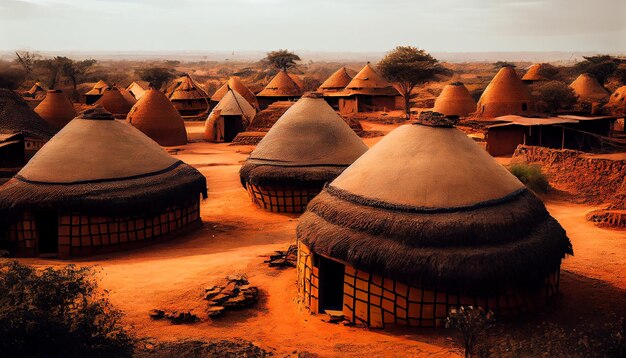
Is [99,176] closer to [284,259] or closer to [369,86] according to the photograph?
[284,259]

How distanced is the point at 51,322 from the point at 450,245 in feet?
15.2

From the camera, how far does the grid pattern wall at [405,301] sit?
7398mm

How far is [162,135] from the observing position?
2747 cm

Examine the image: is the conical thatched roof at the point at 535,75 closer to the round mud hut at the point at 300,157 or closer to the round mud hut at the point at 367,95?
the round mud hut at the point at 367,95

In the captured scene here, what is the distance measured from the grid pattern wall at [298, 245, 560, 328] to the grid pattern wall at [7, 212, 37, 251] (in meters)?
6.84

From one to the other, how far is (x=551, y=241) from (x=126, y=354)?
17.7 feet

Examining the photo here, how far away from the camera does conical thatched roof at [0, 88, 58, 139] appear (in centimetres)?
2202

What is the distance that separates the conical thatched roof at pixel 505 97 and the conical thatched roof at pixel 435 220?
20.5 meters

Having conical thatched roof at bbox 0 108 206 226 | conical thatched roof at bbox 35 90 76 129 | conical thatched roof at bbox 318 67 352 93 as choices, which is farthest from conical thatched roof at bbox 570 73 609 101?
conical thatched roof at bbox 0 108 206 226

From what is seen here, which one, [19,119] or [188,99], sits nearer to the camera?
[19,119]

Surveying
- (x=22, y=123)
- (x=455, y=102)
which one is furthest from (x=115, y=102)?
(x=455, y=102)

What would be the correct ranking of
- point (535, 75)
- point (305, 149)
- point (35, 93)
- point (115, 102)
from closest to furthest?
point (305, 149) → point (115, 102) → point (535, 75) → point (35, 93)

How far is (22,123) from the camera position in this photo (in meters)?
22.4

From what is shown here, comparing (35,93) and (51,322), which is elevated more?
(35,93)
